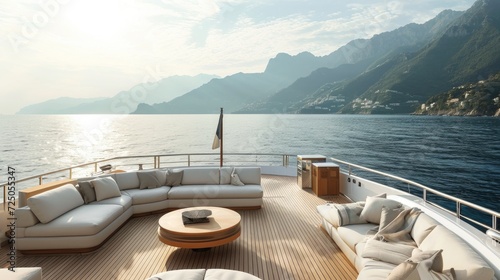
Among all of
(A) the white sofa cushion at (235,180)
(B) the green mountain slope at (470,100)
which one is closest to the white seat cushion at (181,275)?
(A) the white sofa cushion at (235,180)

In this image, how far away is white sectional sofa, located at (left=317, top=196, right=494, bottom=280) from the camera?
2.05 meters

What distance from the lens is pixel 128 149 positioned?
109 feet

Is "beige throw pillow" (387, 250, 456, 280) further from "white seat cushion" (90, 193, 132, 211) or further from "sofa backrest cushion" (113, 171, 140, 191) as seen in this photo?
"sofa backrest cushion" (113, 171, 140, 191)

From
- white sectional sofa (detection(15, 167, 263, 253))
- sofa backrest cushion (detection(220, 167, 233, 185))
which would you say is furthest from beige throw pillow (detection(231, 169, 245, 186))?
sofa backrest cushion (detection(220, 167, 233, 185))

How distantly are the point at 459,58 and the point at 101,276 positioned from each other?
7390 cm

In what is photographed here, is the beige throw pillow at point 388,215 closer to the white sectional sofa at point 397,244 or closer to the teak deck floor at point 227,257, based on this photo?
the white sectional sofa at point 397,244

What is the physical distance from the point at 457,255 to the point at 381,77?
86.8 meters

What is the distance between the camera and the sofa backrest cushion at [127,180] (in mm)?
5633

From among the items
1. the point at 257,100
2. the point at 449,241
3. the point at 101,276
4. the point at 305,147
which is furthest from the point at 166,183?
the point at 257,100

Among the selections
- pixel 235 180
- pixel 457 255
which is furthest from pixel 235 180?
pixel 457 255

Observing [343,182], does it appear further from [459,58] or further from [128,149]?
[459,58]

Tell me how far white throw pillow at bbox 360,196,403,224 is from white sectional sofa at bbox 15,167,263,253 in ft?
7.72

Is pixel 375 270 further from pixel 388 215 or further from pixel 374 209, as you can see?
pixel 374 209

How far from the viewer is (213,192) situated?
223 inches
